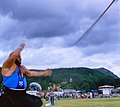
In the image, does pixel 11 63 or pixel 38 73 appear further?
pixel 38 73

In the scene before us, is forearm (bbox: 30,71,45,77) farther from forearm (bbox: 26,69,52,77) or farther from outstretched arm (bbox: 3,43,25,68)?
outstretched arm (bbox: 3,43,25,68)

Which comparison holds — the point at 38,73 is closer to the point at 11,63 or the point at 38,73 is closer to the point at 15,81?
the point at 15,81

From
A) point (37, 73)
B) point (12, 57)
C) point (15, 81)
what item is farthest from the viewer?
point (37, 73)

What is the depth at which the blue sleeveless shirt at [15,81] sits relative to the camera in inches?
274

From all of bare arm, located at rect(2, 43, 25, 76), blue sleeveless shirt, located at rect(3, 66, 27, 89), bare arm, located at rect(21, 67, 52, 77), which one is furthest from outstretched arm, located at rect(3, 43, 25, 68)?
bare arm, located at rect(21, 67, 52, 77)

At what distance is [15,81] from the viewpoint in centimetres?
700

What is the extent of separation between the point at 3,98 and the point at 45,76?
86 centimetres

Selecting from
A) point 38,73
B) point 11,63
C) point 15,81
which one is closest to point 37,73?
point 38,73

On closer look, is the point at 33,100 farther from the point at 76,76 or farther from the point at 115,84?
the point at 115,84

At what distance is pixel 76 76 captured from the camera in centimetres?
1014

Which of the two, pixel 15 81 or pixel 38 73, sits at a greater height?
pixel 38 73

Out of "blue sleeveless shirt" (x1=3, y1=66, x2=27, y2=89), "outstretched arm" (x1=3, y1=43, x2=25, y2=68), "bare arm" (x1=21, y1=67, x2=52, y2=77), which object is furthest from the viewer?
"bare arm" (x1=21, y1=67, x2=52, y2=77)

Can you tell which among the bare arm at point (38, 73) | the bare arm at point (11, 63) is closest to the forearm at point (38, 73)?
the bare arm at point (38, 73)

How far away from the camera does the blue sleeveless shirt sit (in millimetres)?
6961
